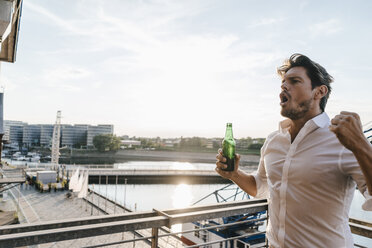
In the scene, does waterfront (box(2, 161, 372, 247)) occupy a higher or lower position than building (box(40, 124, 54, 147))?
lower

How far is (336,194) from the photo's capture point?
1.42 m

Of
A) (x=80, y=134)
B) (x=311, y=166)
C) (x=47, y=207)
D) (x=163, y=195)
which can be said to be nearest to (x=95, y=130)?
(x=80, y=134)

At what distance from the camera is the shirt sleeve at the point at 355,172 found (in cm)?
130

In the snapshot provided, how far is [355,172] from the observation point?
4.40 feet

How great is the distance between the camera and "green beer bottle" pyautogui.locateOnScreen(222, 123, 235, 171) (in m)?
1.96

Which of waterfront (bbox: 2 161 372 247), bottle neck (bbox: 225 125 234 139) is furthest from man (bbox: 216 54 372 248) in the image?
waterfront (bbox: 2 161 372 247)

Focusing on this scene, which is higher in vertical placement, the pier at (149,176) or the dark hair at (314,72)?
the dark hair at (314,72)

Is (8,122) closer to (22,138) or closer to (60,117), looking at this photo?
(22,138)

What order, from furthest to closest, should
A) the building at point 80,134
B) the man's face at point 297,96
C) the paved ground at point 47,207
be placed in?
the building at point 80,134 → the paved ground at point 47,207 → the man's face at point 297,96

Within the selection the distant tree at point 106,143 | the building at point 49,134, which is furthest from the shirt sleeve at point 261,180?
the building at point 49,134

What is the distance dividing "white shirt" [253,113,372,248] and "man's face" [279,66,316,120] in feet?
0.28

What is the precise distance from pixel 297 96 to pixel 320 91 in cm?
16

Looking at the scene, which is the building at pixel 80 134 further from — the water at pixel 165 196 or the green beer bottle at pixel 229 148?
the green beer bottle at pixel 229 148

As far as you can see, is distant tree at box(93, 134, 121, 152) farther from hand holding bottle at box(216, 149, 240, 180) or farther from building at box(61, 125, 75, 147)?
hand holding bottle at box(216, 149, 240, 180)
